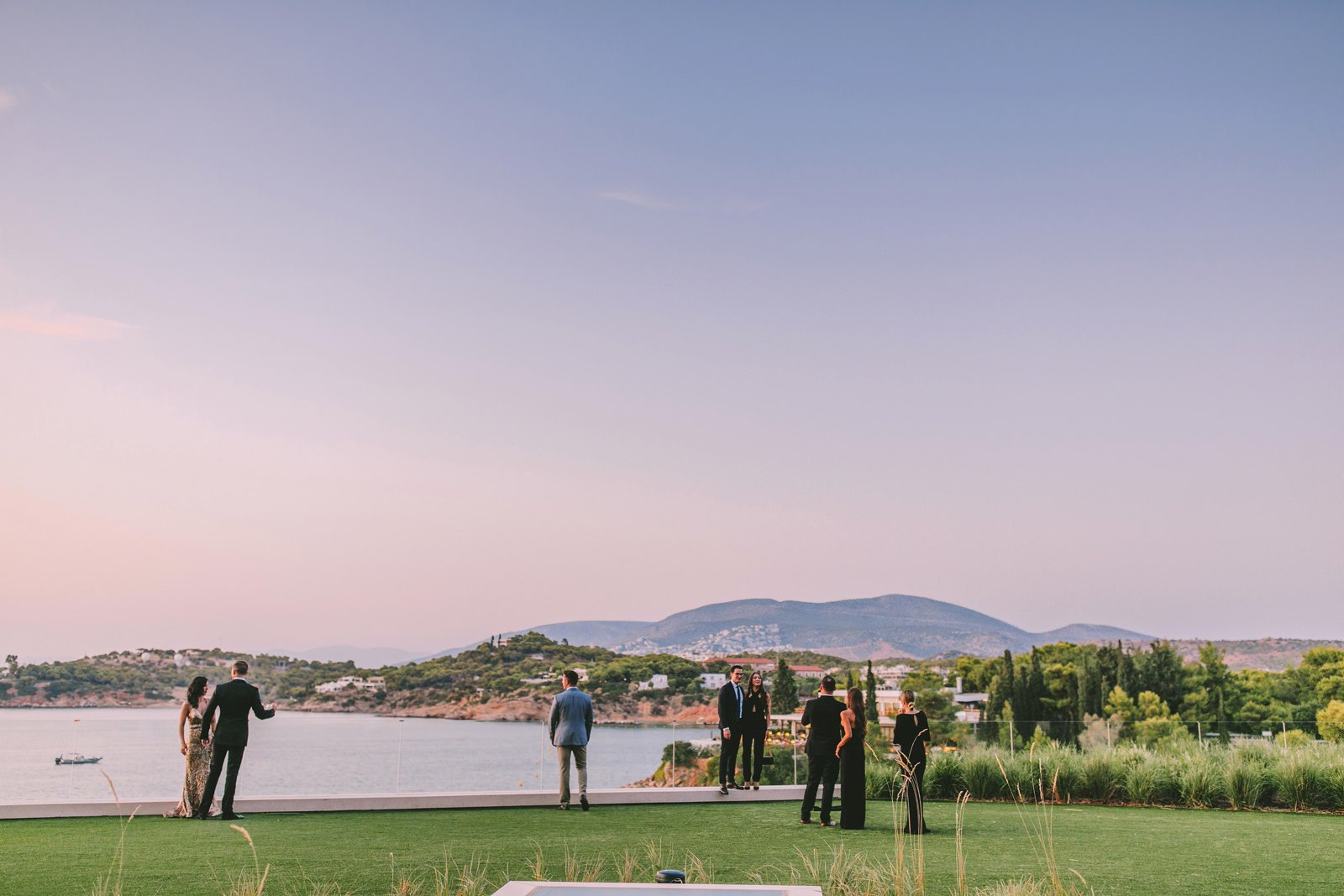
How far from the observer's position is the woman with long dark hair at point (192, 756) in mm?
11117

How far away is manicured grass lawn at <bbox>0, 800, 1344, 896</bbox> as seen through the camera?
735cm

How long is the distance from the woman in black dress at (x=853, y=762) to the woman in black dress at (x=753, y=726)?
305 centimetres

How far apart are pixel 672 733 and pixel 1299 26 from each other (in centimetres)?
2172

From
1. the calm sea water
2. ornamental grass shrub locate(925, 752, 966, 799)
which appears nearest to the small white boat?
the calm sea water

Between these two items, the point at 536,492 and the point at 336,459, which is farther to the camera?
the point at 536,492

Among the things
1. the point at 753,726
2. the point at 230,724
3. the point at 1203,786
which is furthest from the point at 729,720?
the point at 1203,786

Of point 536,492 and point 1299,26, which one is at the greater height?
point 1299,26

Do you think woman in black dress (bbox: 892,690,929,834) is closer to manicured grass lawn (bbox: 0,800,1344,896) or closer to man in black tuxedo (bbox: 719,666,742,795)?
manicured grass lawn (bbox: 0,800,1344,896)

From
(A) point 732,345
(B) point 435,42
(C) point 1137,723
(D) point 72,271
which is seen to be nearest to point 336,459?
(D) point 72,271

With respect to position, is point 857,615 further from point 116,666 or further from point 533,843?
point 533,843

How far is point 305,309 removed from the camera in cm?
2884

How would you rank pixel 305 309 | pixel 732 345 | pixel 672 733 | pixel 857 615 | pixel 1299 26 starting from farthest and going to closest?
pixel 857 615 < pixel 732 345 < pixel 305 309 < pixel 1299 26 < pixel 672 733

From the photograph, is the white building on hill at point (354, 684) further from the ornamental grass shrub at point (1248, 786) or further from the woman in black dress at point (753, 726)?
the ornamental grass shrub at point (1248, 786)

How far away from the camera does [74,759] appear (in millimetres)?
13172
